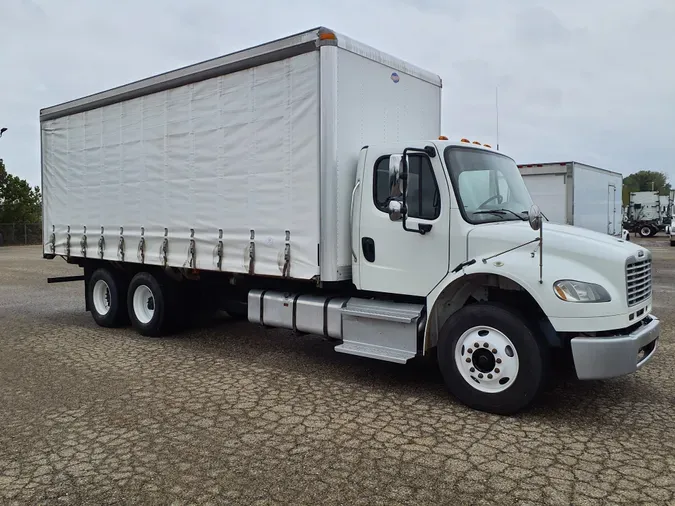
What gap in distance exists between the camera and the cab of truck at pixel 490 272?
5.14 meters

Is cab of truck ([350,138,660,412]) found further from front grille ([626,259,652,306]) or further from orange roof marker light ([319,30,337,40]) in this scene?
orange roof marker light ([319,30,337,40])

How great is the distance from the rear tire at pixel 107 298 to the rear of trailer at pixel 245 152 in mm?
458

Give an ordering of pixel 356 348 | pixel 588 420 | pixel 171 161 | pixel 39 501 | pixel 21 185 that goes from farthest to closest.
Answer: pixel 21 185
pixel 171 161
pixel 356 348
pixel 588 420
pixel 39 501

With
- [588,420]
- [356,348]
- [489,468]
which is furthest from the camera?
[356,348]

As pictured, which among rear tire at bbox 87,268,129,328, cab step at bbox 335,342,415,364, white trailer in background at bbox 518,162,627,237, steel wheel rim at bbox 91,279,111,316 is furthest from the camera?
white trailer in background at bbox 518,162,627,237


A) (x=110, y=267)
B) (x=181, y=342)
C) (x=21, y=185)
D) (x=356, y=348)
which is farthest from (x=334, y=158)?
(x=21, y=185)

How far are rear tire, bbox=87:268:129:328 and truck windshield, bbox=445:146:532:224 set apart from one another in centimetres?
617

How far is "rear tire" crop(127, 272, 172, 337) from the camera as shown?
29.4 feet

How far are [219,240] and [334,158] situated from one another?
2188 millimetres

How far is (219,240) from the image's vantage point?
7.83 metres

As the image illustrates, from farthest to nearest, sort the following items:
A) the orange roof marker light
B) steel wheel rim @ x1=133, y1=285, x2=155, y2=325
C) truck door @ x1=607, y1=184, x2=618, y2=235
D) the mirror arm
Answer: truck door @ x1=607, y1=184, x2=618, y2=235 → steel wheel rim @ x1=133, y1=285, x2=155, y2=325 → the orange roof marker light → the mirror arm

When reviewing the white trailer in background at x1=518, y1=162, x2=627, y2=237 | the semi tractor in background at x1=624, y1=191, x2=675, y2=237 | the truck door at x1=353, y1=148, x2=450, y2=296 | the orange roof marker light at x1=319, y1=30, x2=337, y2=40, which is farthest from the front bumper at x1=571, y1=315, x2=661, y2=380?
the semi tractor in background at x1=624, y1=191, x2=675, y2=237

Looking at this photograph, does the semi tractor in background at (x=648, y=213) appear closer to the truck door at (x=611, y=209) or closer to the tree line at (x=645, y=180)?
the truck door at (x=611, y=209)

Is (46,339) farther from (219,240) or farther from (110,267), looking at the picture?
(219,240)
